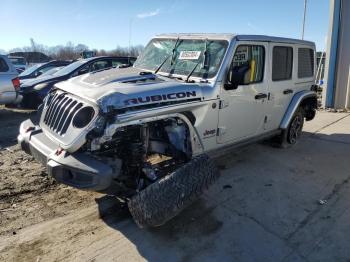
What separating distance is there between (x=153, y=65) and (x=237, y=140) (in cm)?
164

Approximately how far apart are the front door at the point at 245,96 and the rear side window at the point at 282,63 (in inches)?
11.4

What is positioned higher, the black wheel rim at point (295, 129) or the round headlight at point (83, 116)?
the round headlight at point (83, 116)

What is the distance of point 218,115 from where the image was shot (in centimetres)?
432

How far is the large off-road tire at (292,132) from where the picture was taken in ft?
20.8

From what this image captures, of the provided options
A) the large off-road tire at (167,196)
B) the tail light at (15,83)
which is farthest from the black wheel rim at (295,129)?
the tail light at (15,83)

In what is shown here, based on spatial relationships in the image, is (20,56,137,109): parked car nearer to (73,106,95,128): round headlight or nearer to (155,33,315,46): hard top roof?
(155,33,315,46): hard top roof

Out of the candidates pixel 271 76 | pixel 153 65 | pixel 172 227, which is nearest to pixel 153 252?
pixel 172 227

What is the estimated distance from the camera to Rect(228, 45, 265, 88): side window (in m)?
4.23

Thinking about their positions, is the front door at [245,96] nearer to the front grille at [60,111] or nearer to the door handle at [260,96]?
the door handle at [260,96]

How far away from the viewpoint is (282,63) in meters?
5.54

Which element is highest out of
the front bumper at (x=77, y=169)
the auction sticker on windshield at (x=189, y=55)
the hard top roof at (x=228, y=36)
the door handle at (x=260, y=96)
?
the hard top roof at (x=228, y=36)

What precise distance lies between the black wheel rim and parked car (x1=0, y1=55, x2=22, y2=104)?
286 inches

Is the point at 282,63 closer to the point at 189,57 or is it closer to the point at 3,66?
the point at 189,57

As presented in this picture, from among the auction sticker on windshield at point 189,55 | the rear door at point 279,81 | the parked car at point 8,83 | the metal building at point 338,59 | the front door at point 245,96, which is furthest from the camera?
the metal building at point 338,59
